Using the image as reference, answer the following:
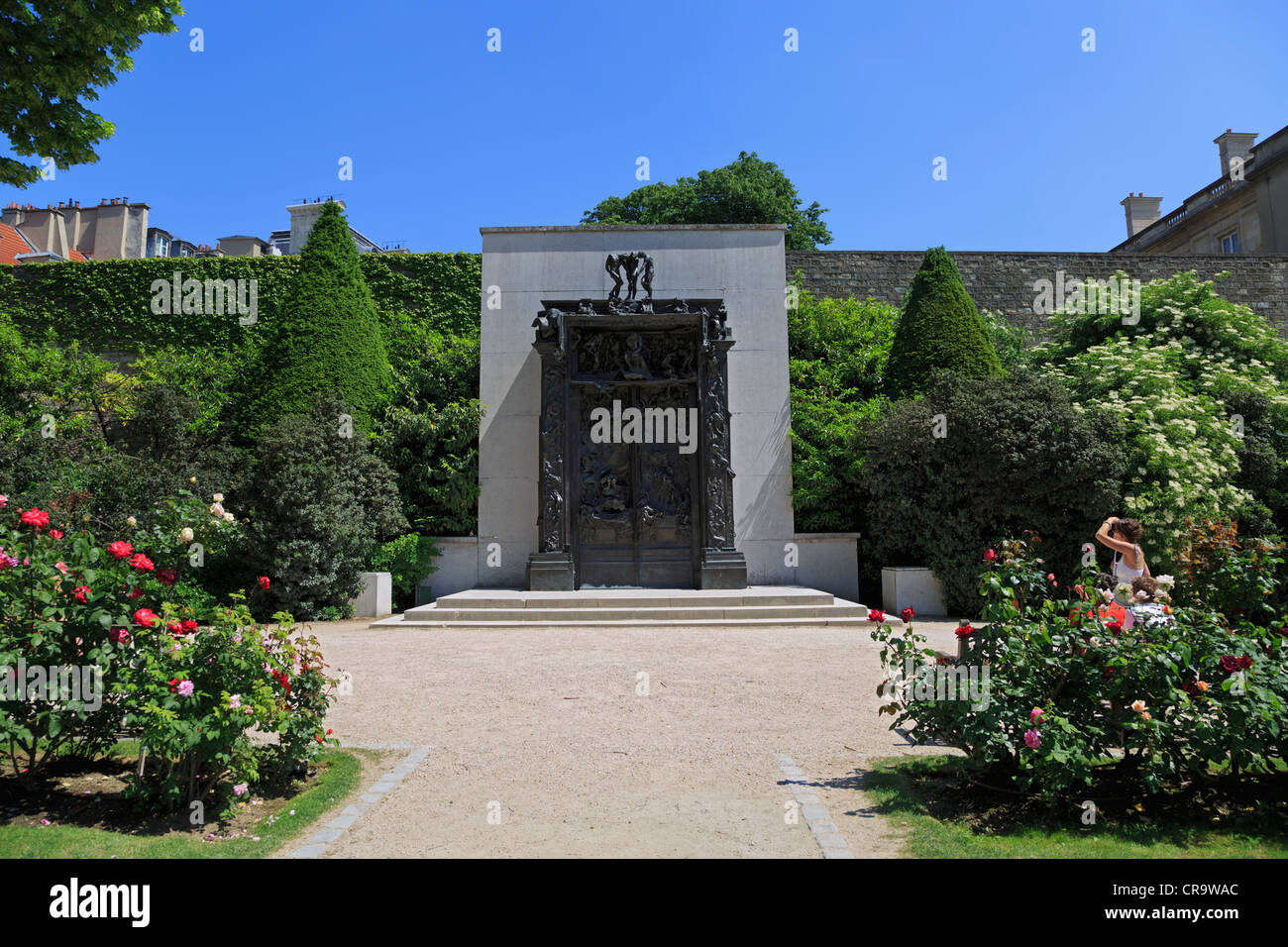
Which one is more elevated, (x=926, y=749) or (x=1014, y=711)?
(x=1014, y=711)

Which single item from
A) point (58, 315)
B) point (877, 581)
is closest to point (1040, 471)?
point (877, 581)

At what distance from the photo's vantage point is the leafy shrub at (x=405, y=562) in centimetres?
1351

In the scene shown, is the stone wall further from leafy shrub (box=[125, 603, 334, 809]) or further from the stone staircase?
leafy shrub (box=[125, 603, 334, 809])

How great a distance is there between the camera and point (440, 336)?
17.0 metres

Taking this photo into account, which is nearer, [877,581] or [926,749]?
[926,749]

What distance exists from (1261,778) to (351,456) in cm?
1245

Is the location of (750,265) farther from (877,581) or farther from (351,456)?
(351,456)

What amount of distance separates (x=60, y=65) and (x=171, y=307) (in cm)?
1316

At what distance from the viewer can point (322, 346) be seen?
1461 cm

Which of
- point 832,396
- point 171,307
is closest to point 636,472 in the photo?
point 832,396

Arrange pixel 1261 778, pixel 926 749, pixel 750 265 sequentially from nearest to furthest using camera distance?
pixel 1261 778
pixel 926 749
pixel 750 265

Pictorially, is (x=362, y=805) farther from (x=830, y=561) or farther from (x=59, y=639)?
→ (x=830, y=561)

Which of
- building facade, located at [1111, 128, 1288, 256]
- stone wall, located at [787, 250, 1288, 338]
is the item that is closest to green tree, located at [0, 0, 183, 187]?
stone wall, located at [787, 250, 1288, 338]

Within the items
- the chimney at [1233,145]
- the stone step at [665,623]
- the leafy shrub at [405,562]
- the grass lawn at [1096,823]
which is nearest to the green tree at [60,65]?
the stone step at [665,623]
